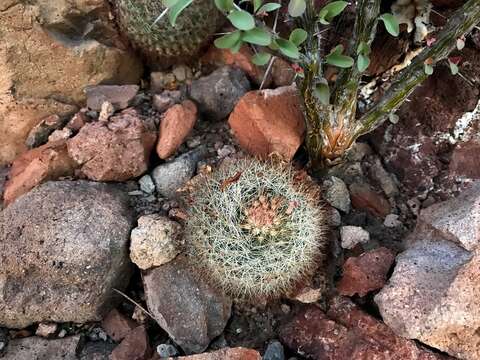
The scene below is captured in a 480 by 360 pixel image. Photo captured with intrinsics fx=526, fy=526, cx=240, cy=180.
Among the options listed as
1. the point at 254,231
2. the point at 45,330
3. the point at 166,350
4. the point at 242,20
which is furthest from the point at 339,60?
the point at 45,330

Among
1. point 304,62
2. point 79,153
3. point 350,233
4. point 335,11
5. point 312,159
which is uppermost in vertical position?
point 335,11

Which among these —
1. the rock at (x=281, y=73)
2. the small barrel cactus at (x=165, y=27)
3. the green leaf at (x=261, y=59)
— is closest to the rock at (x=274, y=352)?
the green leaf at (x=261, y=59)

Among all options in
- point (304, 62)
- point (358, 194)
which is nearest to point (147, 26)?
point (304, 62)

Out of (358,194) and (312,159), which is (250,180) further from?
(358,194)

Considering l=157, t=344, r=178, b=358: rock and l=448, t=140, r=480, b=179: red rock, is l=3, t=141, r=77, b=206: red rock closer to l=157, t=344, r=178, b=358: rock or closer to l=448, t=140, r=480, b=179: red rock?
l=157, t=344, r=178, b=358: rock

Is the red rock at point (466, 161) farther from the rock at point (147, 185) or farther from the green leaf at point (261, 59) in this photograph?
the rock at point (147, 185)

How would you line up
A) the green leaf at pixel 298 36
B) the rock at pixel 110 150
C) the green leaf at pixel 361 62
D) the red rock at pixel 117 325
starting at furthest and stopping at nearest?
the rock at pixel 110 150 → the red rock at pixel 117 325 → the green leaf at pixel 361 62 → the green leaf at pixel 298 36
